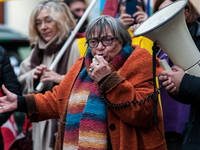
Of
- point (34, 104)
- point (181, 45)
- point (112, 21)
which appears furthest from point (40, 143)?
point (181, 45)

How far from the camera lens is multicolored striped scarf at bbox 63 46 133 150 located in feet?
8.03

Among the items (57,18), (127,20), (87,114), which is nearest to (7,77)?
(57,18)

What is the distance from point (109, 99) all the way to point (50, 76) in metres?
1.29

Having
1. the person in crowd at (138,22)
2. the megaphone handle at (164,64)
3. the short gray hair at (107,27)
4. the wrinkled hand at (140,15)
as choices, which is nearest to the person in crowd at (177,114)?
the person in crowd at (138,22)

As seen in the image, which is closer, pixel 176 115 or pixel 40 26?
pixel 176 115

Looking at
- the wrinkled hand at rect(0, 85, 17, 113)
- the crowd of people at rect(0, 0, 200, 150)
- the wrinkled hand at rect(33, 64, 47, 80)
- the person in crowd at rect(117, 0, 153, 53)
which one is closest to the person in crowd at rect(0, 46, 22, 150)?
the crowd of people at rect(0, 0, 200, 150)

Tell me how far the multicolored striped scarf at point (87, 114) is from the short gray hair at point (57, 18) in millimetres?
1220

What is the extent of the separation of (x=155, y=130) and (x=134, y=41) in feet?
3.68

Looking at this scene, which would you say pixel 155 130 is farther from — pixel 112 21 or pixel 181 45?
pixel 112 21

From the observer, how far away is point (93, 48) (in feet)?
8.84

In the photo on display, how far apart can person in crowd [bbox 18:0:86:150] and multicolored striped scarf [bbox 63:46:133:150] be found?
92cm

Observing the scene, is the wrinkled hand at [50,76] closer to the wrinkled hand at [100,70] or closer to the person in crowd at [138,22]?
the person in crowd at [138,22]

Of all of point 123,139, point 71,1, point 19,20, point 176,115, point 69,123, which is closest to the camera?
point 123,139

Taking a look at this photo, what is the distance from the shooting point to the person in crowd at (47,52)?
12.1ft
